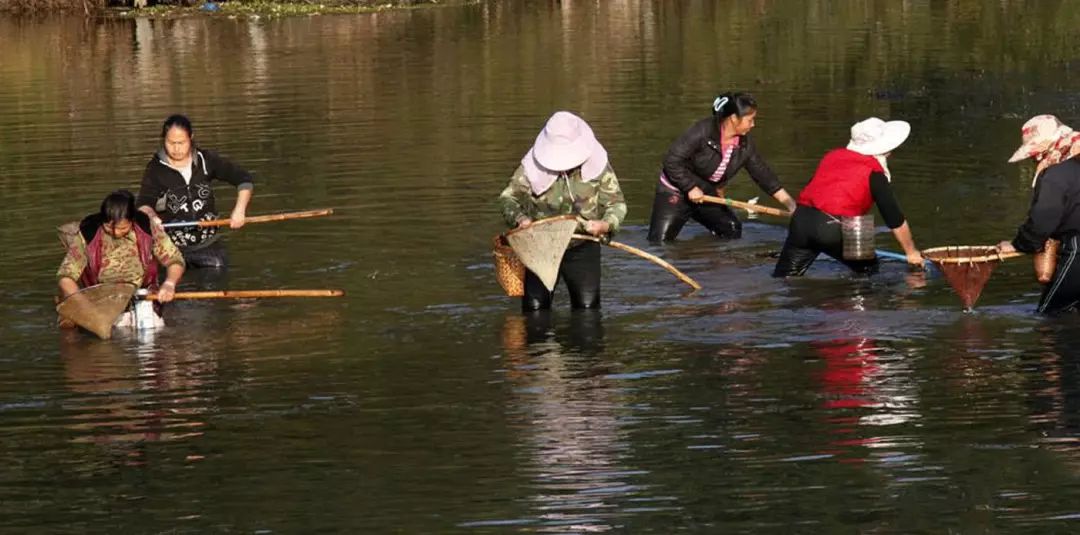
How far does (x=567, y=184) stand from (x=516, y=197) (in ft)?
1.19

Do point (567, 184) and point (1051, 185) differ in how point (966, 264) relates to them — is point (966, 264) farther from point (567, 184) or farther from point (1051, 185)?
point (567, 184)

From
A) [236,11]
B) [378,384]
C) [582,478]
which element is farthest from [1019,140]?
[236,11]

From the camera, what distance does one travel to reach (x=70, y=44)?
1812 inches

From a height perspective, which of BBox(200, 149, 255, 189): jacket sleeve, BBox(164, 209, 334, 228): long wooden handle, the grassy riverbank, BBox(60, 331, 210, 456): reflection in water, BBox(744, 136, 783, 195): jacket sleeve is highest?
the grassy riverbank

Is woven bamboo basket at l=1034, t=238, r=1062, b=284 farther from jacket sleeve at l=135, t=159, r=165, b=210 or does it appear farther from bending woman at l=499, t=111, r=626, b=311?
jacket sleeve at l=135, t=159, r=165, b=210

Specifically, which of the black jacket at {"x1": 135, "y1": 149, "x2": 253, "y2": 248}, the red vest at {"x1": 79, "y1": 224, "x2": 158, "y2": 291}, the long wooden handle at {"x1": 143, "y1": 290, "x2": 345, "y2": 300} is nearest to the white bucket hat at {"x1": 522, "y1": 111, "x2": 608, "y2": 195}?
the long wooden handle at {"x1": 143, "y1": 290, "x2": 345, "y2": 300}

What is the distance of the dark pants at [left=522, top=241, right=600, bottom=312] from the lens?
44.9 ft

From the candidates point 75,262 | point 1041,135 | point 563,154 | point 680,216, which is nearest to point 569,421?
point 563,154

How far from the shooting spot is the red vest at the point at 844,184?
14477 mm

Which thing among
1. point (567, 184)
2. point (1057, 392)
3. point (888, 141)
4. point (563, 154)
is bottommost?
point (1057, 392)

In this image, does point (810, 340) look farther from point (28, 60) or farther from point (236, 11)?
point (236, 11)

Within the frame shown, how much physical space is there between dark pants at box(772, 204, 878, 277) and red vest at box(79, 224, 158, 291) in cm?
492

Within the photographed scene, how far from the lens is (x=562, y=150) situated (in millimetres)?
12898

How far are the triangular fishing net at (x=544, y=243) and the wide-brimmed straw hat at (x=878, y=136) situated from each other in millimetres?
2582
